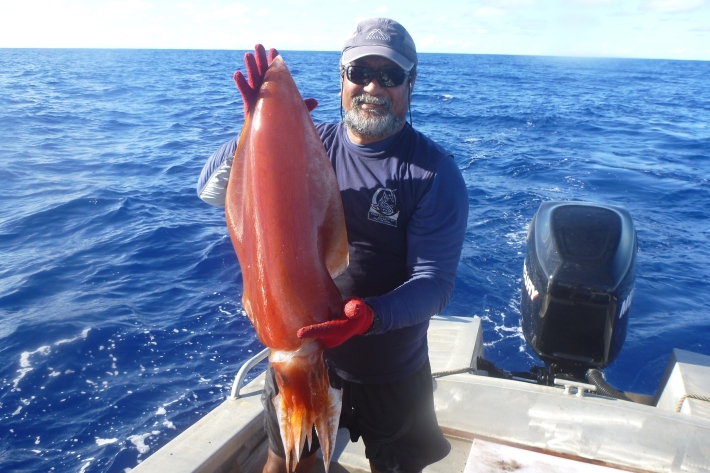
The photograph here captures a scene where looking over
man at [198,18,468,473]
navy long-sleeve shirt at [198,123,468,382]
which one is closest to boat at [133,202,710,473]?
man at [198,18,468,473]

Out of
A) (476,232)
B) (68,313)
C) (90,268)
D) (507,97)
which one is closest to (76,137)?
(90,268)

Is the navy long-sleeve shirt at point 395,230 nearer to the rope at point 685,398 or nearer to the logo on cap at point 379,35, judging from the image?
the logo on cap at point 379,35

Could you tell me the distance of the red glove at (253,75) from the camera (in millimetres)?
1680

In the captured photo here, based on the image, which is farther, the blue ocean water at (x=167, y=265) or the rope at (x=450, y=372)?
the blue ocean water at (x=167, y=265)

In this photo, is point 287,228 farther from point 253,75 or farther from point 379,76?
point 379,76

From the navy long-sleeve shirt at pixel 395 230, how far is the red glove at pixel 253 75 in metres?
0.37

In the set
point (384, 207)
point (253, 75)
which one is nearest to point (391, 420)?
point (384, 207)

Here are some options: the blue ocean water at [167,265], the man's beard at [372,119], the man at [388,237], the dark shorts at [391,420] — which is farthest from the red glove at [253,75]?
the blue ocean water at [167,265]

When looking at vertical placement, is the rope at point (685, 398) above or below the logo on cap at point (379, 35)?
below

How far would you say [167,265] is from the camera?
306 inches

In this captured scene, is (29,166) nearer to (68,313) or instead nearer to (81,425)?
(68,313)

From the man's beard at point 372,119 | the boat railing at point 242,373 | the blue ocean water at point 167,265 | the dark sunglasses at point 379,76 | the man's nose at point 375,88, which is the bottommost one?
the blue ocean water at point 167,265

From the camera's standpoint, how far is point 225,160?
78.7 inches

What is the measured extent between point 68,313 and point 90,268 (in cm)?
126
